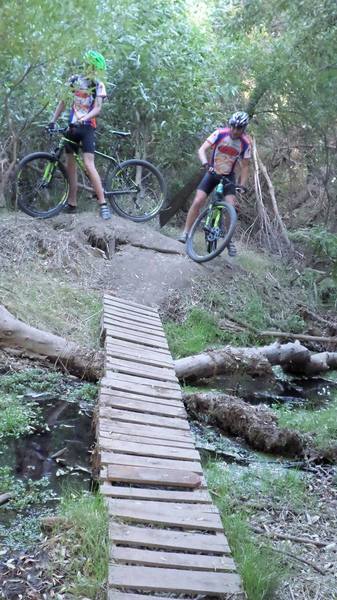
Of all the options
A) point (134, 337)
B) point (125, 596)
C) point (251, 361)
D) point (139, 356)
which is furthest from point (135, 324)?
point (125, 596)

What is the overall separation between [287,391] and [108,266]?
254 cm

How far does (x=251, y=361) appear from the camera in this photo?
6836 mm

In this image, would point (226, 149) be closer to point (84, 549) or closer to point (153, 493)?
point (153, 493)

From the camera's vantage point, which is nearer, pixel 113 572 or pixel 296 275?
pixel 113 572

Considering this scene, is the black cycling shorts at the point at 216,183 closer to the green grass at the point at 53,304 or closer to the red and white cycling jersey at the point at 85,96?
the red and white cycling jersey at the point at 85,96

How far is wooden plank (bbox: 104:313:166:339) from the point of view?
22.0 ft

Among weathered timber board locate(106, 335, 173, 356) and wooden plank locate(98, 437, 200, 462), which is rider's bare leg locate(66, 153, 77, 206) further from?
wooden plank locate(98, 437, 200, 462)

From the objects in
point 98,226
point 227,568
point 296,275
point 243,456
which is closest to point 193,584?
point 227,568

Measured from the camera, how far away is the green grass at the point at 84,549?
10.1ft

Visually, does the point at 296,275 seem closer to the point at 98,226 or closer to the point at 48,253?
the point at 98,226

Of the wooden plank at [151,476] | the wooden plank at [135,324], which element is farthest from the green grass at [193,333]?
the wooden plank at [151,476]

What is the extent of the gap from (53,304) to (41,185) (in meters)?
1.98

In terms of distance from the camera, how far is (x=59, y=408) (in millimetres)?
5566

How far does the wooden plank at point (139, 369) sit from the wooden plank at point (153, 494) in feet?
5.97
